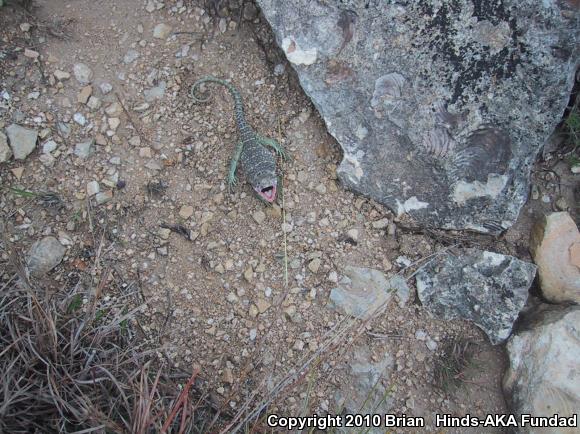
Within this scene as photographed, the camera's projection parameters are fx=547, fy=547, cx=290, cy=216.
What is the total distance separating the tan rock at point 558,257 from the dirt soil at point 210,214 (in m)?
0.14

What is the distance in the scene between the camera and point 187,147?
362 cm

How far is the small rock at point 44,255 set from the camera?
3.27m

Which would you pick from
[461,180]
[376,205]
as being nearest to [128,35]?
[376,205]

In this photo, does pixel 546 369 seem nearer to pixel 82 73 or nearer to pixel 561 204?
pixel 561 204

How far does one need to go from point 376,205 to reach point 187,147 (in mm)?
1295

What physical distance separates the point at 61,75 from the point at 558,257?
3367mm

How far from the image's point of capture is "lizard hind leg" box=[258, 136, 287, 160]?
3.56 metres

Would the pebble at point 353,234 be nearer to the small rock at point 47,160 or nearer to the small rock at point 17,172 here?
the small rock at point 47,160

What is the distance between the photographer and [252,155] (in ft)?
11.3

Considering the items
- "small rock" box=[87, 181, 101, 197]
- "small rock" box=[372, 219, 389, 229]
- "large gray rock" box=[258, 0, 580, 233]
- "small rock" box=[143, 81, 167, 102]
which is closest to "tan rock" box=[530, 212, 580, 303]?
"large gray rock" box=[258, 0, 580, 233]

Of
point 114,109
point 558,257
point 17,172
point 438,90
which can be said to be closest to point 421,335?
point 558,257

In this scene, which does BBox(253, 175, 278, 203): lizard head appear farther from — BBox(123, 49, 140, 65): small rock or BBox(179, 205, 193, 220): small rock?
BBox(123, 49, 140, 65): small rock

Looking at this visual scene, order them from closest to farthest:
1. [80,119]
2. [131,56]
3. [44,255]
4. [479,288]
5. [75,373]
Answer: [75,373] < [479,288] < [44,255] < [80,119] < [131,56]

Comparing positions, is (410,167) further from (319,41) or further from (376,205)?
(319,41)
